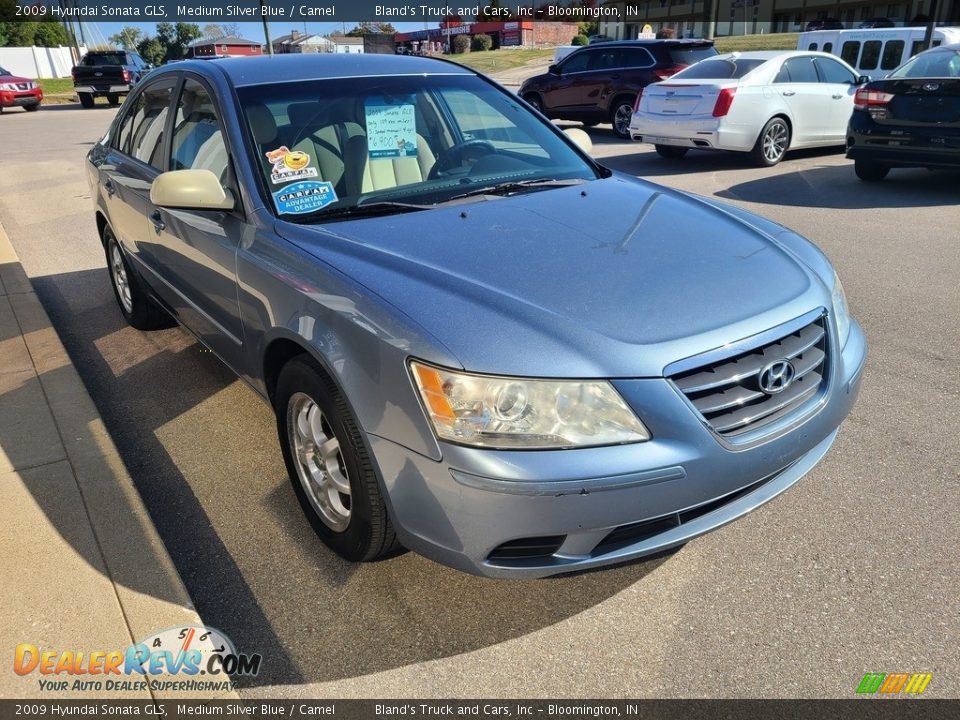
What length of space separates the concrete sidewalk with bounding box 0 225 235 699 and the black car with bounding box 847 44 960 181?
8.21 m

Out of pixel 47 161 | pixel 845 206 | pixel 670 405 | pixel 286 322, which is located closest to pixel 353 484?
pixel 286 322

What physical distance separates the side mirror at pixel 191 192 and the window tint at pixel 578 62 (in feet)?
41.5

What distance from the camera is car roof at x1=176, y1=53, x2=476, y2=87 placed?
3559mm

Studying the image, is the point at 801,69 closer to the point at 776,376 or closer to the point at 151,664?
the point at 776,376

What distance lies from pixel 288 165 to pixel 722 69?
9.14m

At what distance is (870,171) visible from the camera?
938 cm

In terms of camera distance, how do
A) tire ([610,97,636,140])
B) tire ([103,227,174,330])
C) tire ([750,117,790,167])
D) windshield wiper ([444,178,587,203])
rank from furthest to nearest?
tire ([610,97,636,140]) < tire ([750,117,790,167]) < tire ([103,227,174,330]) < windshield wiper ([444,178,587,203])

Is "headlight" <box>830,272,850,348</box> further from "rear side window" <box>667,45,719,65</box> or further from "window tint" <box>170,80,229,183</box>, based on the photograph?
"rear side window" <box>667,45,719,65</box>

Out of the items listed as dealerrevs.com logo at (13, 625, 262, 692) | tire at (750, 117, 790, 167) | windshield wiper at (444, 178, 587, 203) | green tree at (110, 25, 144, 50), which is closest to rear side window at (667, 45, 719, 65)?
tire at (750, 117, 790, 167)

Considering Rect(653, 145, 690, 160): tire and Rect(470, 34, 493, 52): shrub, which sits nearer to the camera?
Rect(653, 145, 690, 160): tire

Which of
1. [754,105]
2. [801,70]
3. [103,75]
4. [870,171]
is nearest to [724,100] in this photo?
[754,105]

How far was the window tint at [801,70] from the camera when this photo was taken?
34.9 ft

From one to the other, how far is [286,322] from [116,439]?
1.69 m

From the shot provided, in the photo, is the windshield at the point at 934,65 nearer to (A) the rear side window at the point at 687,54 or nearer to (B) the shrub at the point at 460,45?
(A) the rear side window at the point at 687,54
